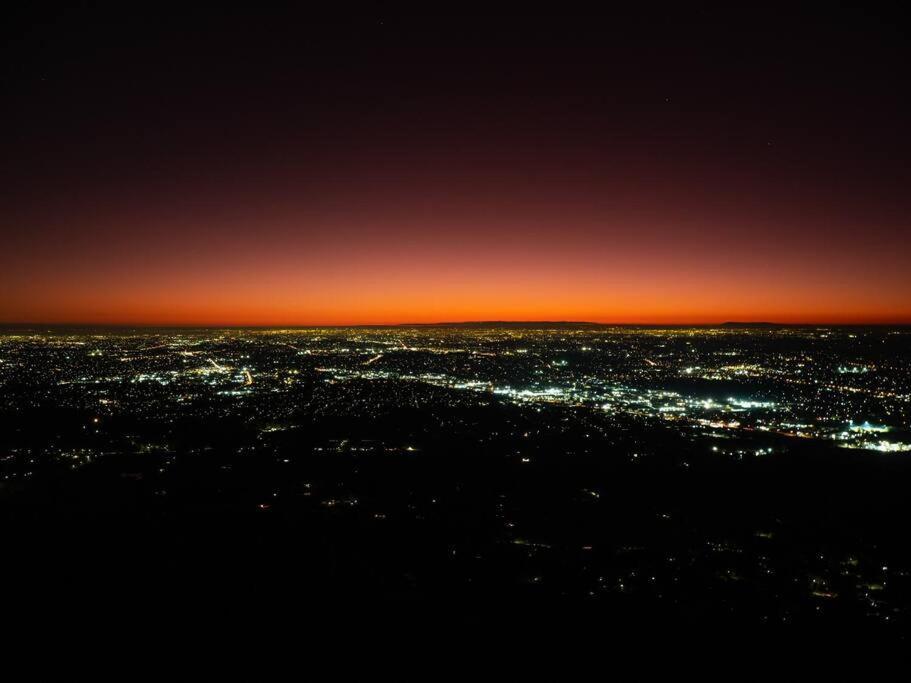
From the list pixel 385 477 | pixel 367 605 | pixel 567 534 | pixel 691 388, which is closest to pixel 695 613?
pixel 567 534

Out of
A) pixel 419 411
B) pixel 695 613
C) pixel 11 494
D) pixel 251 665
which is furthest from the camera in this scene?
pixel 419 411

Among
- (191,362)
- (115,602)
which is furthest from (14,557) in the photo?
(191,362)

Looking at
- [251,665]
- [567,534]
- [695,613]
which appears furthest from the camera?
[567,534]

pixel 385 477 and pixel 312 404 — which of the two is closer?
pixel 385 477

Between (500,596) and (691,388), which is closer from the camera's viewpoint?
(500,596)

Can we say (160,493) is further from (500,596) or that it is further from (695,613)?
(695,613)

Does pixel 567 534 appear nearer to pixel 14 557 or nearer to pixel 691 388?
pixel 14 557

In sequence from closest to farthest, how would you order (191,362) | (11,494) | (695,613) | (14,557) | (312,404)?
(695,613) → (14,557) → (11,494) → (312,404) → (191,362)
